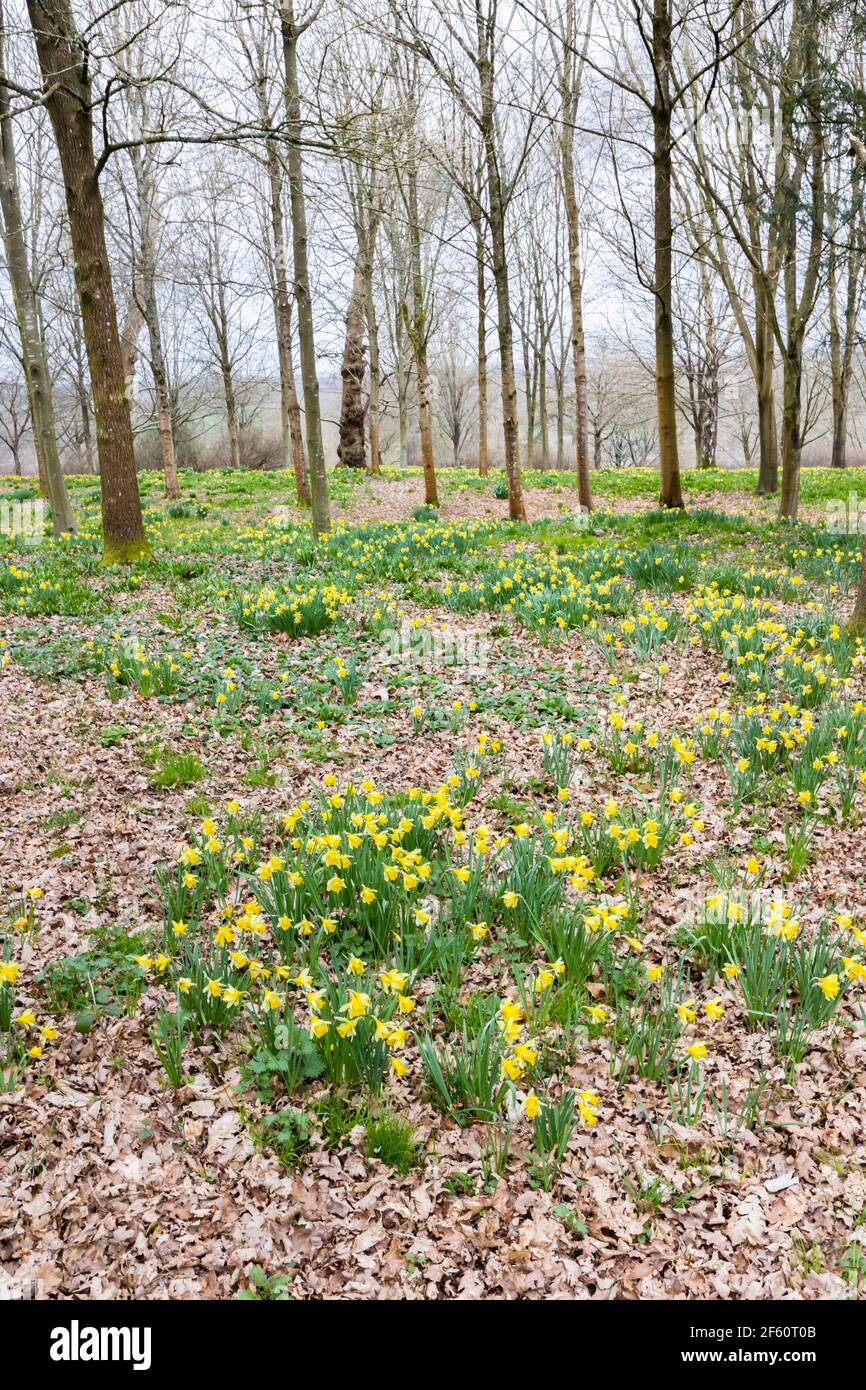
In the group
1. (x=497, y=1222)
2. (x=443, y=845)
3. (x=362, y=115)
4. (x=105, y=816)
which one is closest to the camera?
(x=497, y=1222)

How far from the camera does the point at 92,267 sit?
26.1ft

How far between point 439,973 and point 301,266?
387 inches

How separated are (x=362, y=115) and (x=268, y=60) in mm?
8472

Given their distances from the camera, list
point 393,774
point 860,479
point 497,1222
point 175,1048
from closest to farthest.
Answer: point 497,1222 → point 175,1048 → point 393,774 → point 860,479

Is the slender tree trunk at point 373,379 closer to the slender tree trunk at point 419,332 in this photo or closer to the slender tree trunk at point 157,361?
the slender tree trunk at point 419,332

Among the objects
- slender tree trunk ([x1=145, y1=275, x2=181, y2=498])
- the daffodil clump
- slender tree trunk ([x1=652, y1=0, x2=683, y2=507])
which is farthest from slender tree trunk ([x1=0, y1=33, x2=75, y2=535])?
the daffodil clump

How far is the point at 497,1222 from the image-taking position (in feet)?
6.58

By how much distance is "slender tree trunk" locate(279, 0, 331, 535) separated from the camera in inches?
342

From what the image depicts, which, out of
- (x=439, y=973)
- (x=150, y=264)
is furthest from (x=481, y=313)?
(x=439, y=973)

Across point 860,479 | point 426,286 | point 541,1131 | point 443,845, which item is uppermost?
point 426,286

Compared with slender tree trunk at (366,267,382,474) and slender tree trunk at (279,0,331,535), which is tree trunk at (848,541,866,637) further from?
slender tree trunk at (366,267,382,474)

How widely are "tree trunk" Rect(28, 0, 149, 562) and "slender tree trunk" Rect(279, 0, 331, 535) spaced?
6.98ft
